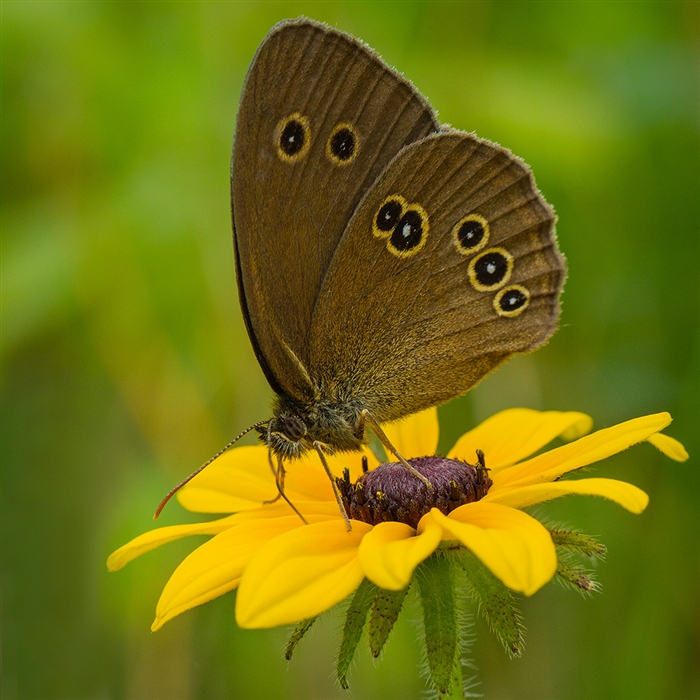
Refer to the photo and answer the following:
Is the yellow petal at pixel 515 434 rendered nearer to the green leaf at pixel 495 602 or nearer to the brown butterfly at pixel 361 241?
the brown butterfly at pixel 361 241

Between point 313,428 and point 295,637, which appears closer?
point 295,637

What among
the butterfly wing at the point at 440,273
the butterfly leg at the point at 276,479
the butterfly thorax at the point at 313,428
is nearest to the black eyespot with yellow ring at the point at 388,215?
the butterfly wing at the point at 440,273

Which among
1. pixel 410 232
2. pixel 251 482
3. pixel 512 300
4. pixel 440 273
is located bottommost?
pixel 251 482

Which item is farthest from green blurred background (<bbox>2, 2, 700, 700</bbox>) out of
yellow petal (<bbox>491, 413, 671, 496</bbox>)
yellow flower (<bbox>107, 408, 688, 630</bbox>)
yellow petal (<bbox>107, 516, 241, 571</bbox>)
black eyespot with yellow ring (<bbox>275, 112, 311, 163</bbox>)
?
black eyespot with yellow ring (<bbox>275, 112, 311, 163</bbox>)

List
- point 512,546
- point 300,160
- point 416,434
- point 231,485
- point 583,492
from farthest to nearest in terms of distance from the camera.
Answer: point 416,434 → point 231,485 → point 300,160 → point 583,492 → point 512,546

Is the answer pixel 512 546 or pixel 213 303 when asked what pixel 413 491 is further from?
pixel 213 303

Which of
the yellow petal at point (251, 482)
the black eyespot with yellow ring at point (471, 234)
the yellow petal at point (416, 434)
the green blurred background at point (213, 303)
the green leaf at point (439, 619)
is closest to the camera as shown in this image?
the green leaf at point (439, 619)

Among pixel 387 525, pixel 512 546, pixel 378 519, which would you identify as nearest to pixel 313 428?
pixel 378 519

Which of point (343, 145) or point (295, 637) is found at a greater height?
point (343, 145)
